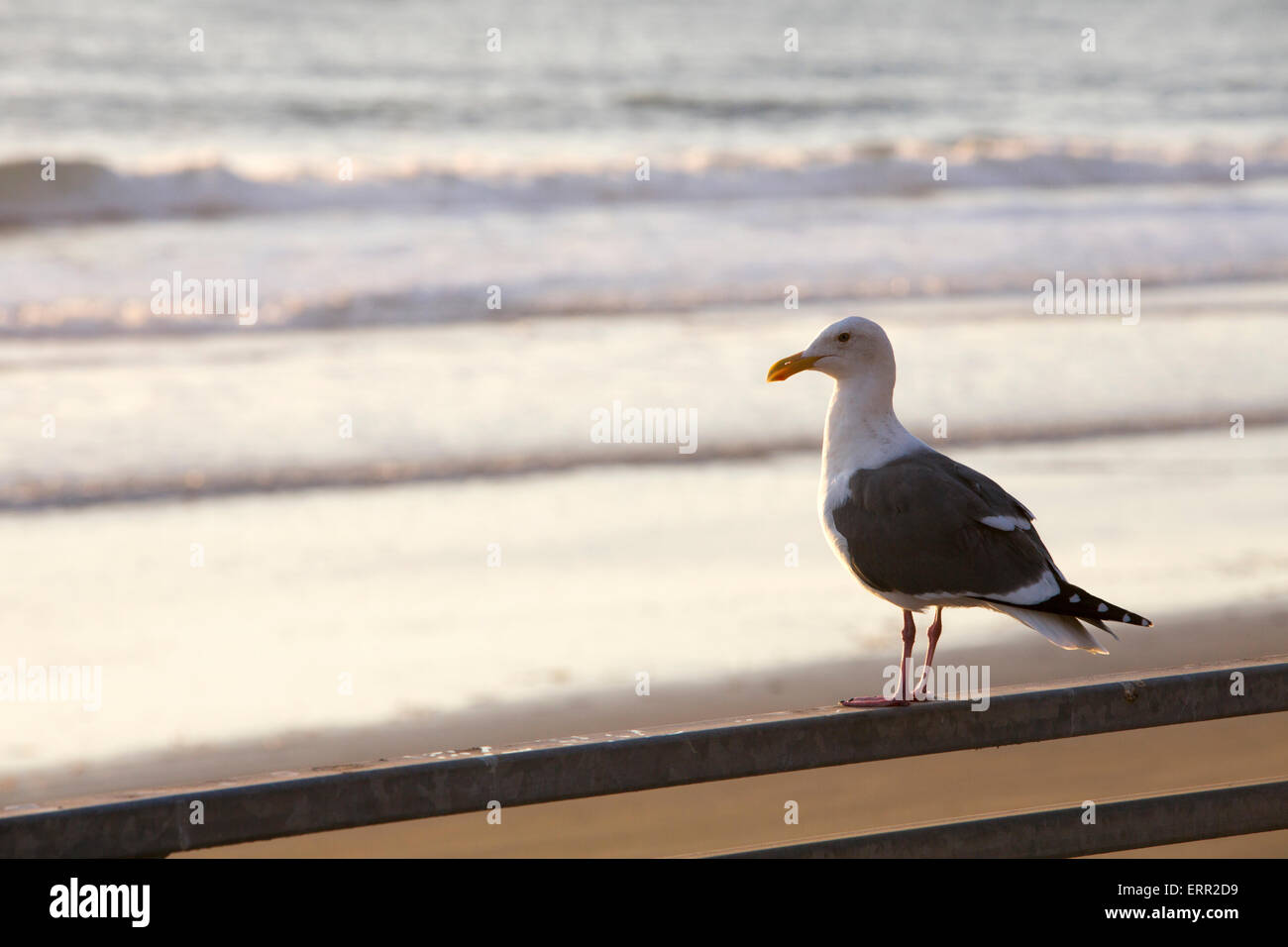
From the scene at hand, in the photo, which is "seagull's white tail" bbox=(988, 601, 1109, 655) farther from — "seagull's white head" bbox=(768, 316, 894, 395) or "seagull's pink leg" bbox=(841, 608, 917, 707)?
"seagull's white head" bbox=(768, 316, 894, 395)

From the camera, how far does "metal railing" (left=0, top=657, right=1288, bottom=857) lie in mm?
2086

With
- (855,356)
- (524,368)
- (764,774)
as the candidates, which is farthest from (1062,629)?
(524,368)

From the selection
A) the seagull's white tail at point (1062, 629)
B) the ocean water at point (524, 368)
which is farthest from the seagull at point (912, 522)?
the ocean water at point (524, 368)

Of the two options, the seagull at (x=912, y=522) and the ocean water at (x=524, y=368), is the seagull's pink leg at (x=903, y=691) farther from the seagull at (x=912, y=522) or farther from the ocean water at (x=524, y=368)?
the ocean water at (x=524, y=368)

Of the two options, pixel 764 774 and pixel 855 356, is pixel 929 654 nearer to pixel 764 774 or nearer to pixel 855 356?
pixel 855 356

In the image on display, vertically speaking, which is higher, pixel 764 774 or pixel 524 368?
pixel 524 368

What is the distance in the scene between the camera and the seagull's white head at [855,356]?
3.58 meters

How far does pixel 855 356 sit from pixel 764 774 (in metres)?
1.39

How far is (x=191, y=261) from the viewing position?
1327cm

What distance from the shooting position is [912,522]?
3.30 meters

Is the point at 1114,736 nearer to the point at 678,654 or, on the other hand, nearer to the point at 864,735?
the point at 678,654

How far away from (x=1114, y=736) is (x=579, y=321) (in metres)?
6.63

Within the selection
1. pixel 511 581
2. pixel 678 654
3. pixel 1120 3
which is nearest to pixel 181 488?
pixel 511 581

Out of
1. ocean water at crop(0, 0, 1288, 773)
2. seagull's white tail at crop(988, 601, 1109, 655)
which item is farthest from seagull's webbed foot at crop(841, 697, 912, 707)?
ocean water at crop(0, 0, 1288, 773)
